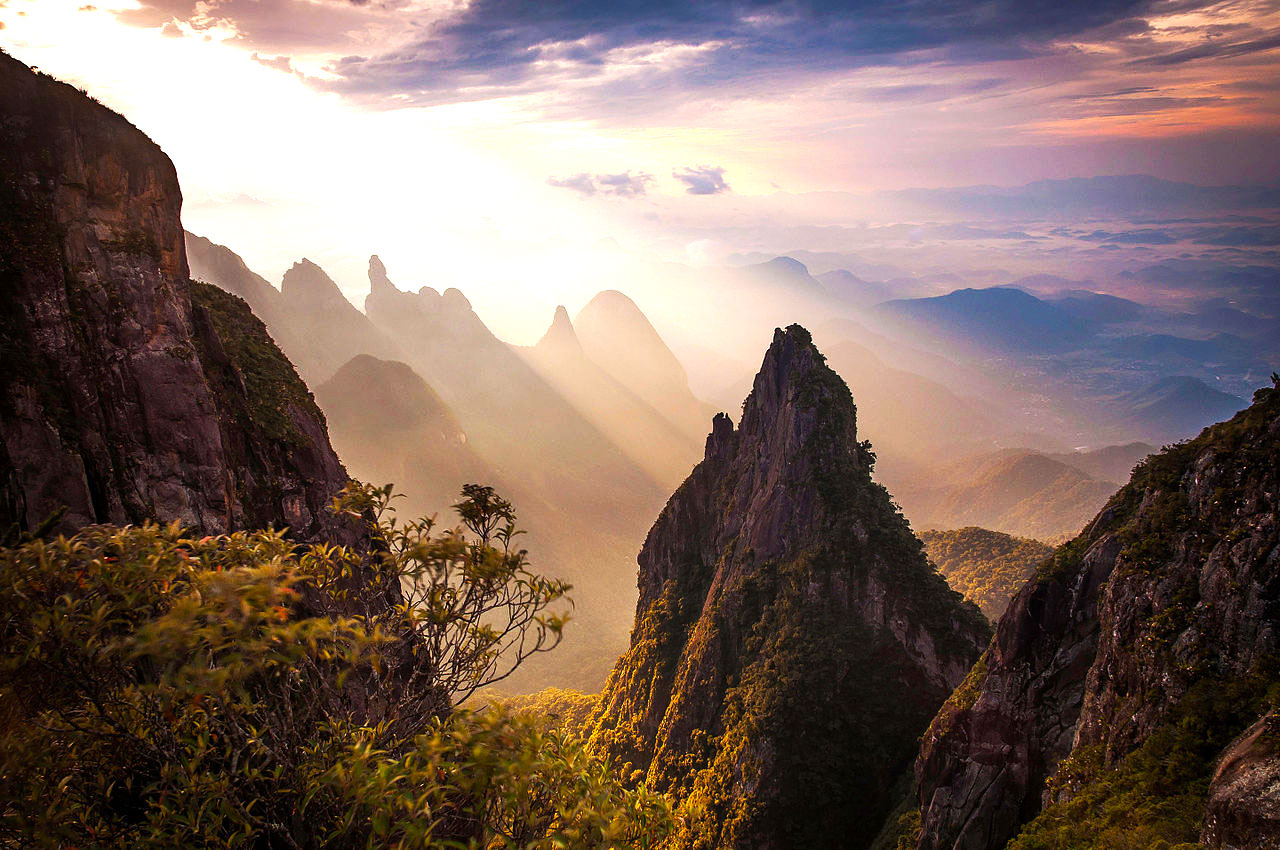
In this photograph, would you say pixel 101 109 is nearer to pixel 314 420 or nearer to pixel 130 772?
pixel 314 420

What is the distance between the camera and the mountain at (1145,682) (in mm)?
13141

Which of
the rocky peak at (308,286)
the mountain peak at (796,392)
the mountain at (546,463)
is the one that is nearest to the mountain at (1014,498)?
the mountain at (546,463)

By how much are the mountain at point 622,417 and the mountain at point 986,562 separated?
258 feet

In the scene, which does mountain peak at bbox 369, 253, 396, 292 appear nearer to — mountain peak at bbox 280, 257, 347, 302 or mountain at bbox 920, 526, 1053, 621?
mountain peak at bbox 280, 257, 347, 302

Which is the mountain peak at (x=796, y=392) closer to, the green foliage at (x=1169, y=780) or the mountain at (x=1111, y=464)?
the green foliage at (x=1169, y=780)

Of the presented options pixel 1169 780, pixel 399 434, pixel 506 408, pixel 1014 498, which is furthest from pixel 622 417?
pixel 1169 780

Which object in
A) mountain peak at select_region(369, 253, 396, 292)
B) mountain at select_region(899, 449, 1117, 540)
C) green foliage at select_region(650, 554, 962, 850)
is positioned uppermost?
mountain peak at select_region(369, 253, 396, 292)

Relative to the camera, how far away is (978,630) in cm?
3588

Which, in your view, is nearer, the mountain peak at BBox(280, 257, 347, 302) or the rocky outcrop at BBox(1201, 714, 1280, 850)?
the rocky outcrop at BBox(1201, 714, 1280, 850)

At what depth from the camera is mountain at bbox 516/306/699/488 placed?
168m

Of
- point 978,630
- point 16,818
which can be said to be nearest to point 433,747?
point 16,818

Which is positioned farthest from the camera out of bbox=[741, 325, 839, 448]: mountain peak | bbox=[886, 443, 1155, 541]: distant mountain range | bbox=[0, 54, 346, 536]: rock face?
bbox=[886, 443, 1155, 541]: distant mountain range

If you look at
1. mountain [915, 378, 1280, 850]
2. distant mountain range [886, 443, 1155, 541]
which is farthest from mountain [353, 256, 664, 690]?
distant mountain range [886, 443, 1155, 541]

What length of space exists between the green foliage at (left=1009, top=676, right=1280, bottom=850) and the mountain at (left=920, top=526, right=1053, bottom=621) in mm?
55007
